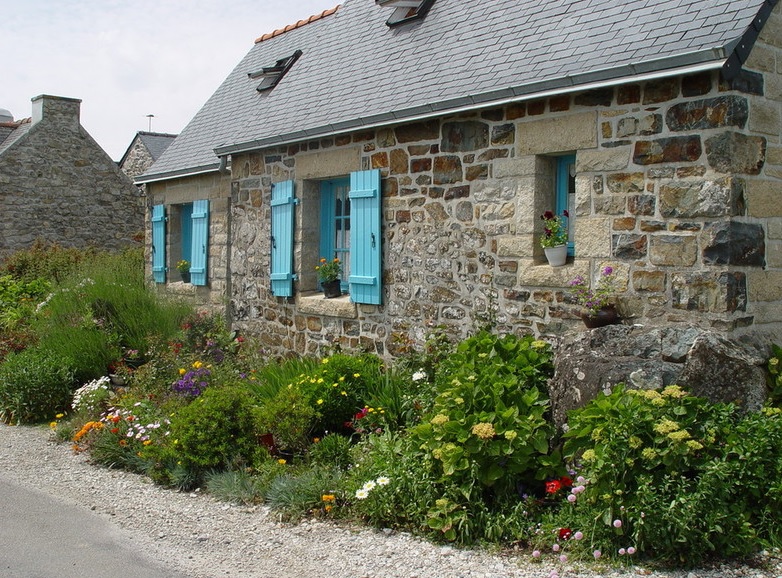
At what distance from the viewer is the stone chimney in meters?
18.5

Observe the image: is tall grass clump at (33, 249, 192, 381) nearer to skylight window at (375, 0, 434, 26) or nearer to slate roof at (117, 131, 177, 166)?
skylight window at (375, 0, 434, 26)

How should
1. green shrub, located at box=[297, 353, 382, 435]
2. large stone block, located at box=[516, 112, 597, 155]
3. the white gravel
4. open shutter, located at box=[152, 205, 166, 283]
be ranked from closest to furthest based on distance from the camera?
the white gravel < large stone block, located at box=[516, 112, 597, 155] < green shrub, located at box=[297, 353, 382, 435] < open shutter, located at box=[152, 205, 166, 283]

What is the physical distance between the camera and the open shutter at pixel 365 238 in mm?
8383

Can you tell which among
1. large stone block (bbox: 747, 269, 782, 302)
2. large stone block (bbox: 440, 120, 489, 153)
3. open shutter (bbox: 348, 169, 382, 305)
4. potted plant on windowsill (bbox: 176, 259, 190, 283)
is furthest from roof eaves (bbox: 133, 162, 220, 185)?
large stone block (bbox: 747, 269, 782, 302)

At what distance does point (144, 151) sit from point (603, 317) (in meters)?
18.7

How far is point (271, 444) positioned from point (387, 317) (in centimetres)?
205

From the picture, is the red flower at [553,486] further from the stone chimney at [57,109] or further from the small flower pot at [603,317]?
the stone chimney at [57,109]

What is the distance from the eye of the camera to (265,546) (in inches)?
206

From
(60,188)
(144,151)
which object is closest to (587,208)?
(60,188)

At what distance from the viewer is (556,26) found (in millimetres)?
7340

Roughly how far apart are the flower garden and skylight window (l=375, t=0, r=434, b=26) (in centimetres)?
396

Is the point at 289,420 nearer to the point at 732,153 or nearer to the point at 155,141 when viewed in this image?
the point at 732,153

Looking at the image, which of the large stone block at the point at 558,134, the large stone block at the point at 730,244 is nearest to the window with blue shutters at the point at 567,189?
the large stone block at the point at 558,134

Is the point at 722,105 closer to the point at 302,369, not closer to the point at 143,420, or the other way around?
the point at 302,369
